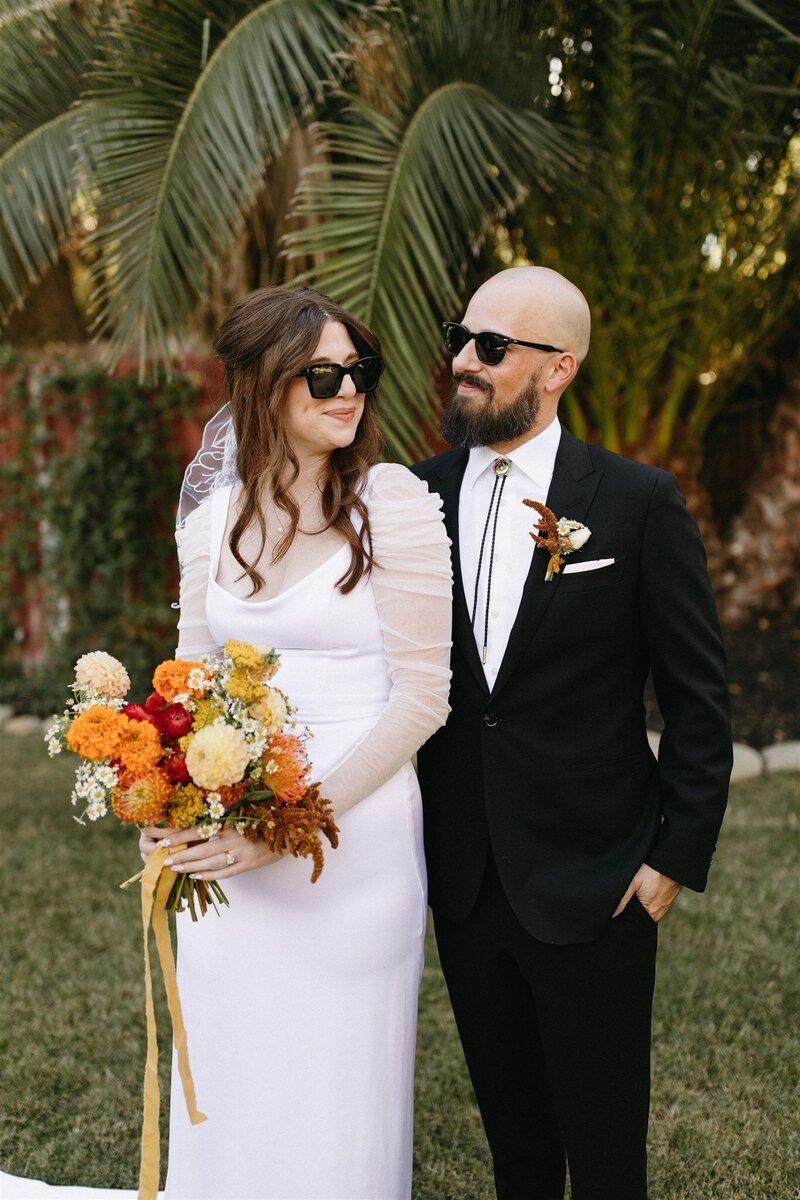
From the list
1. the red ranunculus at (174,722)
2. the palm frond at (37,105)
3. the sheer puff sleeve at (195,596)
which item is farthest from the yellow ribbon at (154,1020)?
the palm frond at (37,105)

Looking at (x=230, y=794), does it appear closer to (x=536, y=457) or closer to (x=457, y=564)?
(x=457, y=564)

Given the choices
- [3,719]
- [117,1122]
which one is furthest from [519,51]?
[3,719]

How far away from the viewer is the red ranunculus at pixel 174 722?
6.57ft

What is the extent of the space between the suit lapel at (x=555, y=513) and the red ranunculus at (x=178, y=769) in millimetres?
718

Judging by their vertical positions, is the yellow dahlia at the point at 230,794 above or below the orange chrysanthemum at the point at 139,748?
below

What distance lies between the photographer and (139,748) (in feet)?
6.39

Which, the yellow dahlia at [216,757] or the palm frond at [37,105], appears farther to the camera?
the palm frond at [37,105]

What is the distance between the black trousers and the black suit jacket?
0.07 m

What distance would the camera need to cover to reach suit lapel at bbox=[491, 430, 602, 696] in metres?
2.36

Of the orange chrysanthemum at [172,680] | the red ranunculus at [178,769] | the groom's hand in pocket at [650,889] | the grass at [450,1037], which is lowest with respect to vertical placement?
the grass at [450,1037]

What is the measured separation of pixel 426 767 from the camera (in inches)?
102

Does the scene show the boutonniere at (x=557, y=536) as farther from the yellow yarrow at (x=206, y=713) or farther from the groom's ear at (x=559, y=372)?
the yellow yarrow at (x=206, y=713)

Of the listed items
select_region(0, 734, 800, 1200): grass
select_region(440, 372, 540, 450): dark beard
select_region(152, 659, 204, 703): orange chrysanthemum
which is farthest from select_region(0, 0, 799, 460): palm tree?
select_region(152, 659, 204, 703): orange chrysanthemum

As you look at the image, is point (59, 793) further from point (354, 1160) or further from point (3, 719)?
point (354, 1160)
